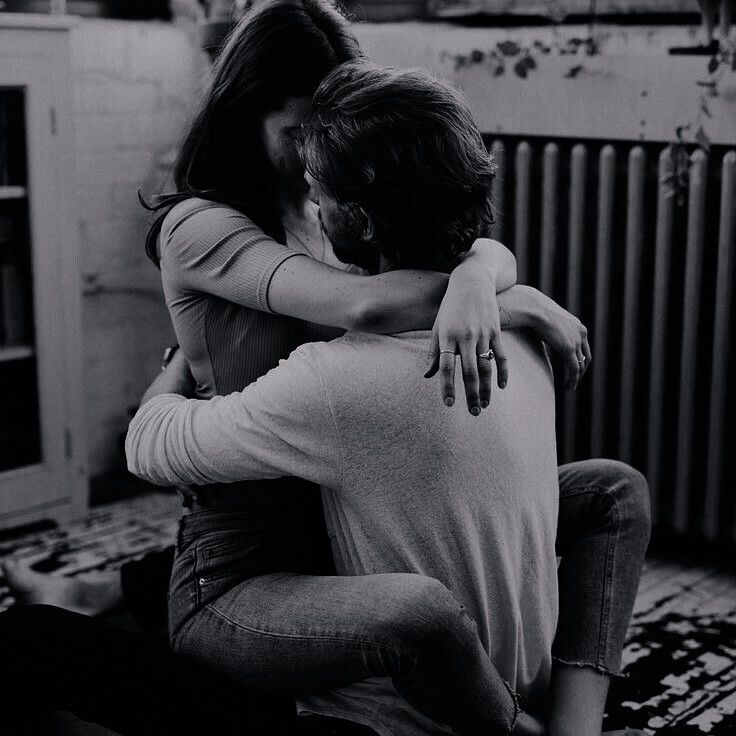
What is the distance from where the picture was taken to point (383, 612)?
129cm

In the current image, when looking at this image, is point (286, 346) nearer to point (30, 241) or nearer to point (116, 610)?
point (116, 610)

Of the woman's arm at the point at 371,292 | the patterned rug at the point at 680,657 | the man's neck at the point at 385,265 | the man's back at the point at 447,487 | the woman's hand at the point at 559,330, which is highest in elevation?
the man's neck at the point at 385,265

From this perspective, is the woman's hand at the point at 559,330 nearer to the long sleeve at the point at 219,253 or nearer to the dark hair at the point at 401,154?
the dark hair at the point at 401,154

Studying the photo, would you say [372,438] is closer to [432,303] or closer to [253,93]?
[432,303]

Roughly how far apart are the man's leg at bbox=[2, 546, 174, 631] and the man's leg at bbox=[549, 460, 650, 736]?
822 mm

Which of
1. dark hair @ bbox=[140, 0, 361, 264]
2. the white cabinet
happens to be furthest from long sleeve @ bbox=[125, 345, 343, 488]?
the white cabinet

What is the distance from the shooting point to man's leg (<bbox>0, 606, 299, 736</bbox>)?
1422 mm

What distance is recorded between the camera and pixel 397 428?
1.28 m

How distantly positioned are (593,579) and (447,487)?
1.38 feet

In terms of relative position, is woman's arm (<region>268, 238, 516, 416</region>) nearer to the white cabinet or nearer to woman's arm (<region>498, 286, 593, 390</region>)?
woman's arm (<region>498, 286, 593, 390</region>)

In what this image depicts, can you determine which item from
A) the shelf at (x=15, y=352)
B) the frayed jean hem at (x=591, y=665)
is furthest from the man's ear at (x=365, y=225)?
the shelf at (x=15, y=352)

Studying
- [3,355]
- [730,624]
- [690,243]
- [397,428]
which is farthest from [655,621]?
[3,355]

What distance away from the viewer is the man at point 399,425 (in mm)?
1280

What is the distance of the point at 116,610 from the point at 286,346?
2.89ft
